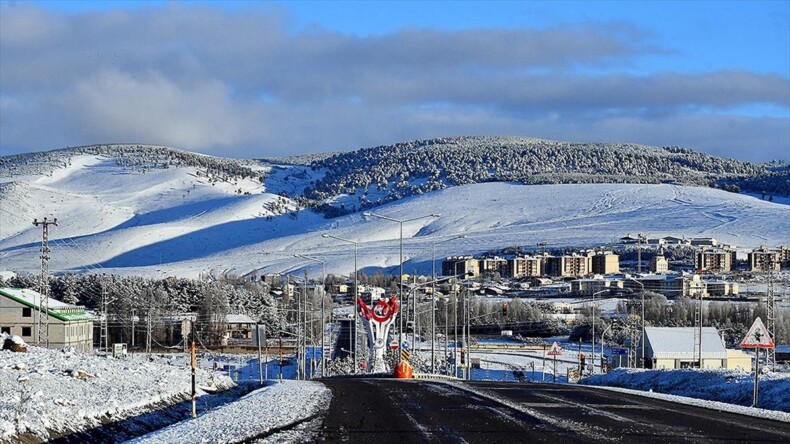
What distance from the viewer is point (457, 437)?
18.4 m

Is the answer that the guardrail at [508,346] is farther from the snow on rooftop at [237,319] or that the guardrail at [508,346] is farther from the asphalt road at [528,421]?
the asphalt road at [528,421]

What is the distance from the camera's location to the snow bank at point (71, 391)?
19.4 metres

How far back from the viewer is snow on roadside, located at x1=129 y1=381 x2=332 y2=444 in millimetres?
18625

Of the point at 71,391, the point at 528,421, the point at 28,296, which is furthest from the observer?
the point at 28,296

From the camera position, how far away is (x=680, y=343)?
7850cm

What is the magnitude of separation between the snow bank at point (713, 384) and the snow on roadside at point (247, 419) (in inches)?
458

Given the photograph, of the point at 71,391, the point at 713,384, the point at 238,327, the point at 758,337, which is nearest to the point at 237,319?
the point at 238,327

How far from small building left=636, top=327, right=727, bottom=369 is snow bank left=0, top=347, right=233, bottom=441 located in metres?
49.5

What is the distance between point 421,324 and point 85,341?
175 feet

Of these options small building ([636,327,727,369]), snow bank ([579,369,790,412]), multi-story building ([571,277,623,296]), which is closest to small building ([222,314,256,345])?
small building ([636,327,727,369])

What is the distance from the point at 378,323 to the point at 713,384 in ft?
128

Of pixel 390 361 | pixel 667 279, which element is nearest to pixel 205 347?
pixel 390 361

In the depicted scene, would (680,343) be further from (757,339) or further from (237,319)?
(237,319)

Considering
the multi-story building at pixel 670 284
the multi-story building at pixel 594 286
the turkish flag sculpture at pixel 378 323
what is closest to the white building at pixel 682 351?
the turkish flag sculpture at pixel 378 323
